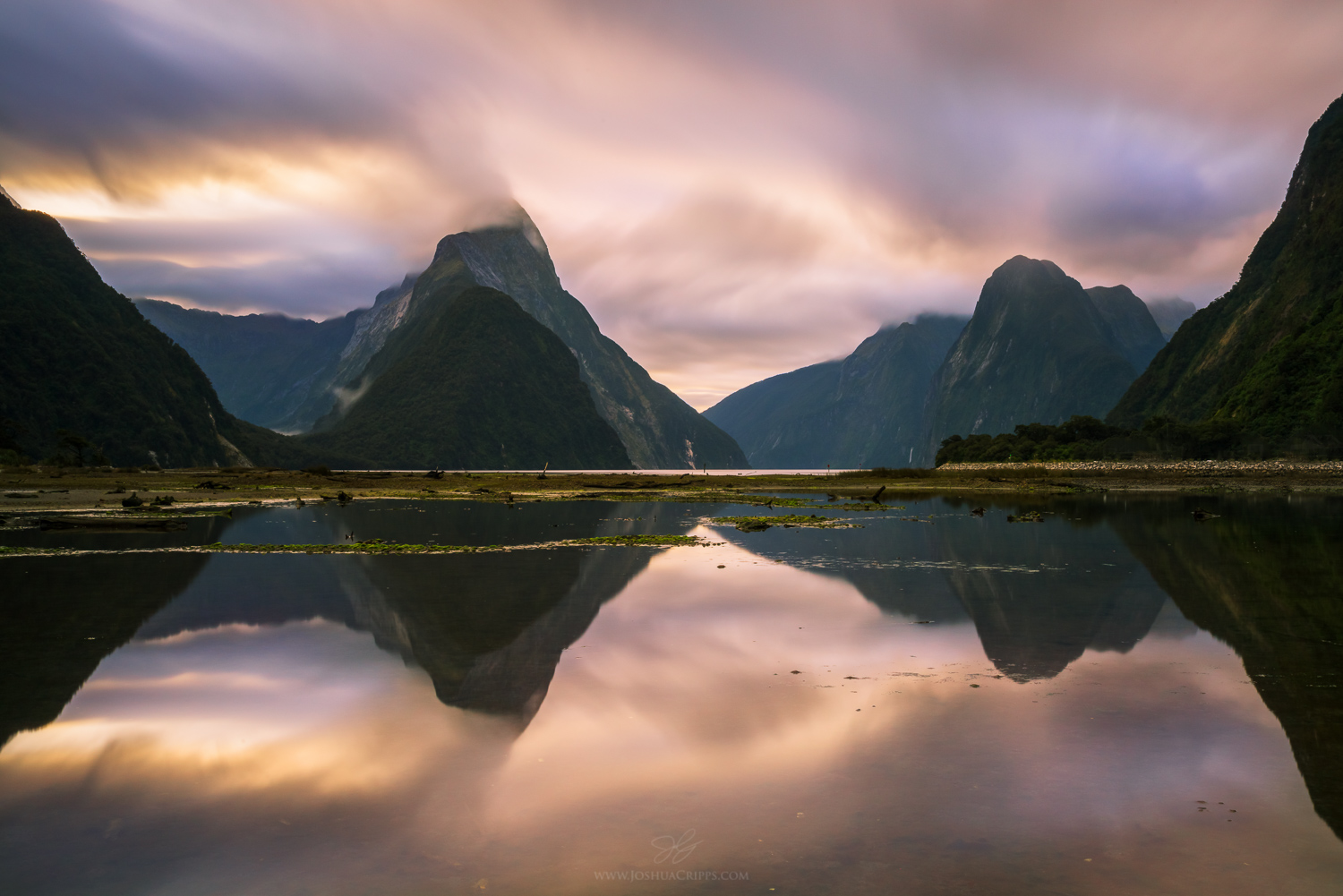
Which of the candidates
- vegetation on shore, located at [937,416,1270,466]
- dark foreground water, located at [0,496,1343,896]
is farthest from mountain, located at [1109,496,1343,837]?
vegetation on shore, located at [937,416,1270,466]

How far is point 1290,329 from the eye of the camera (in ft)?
472

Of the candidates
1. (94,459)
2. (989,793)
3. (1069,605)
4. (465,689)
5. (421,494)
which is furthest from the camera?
(94,459)

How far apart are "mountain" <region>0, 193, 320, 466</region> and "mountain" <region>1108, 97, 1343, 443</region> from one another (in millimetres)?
175233

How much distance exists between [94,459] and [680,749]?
5511 inches

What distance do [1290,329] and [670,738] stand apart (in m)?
174

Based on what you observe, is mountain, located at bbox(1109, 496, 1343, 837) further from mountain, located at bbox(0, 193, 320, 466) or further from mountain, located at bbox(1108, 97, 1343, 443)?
mountain, located at bbox(0, 193, 320, 466)

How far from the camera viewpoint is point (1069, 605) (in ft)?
63.5

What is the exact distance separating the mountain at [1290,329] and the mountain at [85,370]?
175 metres

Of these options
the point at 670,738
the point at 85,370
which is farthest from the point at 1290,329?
the point at 85,370

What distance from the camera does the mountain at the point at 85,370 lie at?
14225 centimetres

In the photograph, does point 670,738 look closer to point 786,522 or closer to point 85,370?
point 786,522

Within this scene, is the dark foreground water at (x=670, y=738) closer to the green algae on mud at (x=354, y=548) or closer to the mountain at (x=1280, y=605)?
the mountain at (x=1280, y=605)

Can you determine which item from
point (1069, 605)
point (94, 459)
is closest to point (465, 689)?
point (1069, 605)

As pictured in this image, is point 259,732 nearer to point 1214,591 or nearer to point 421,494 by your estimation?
point 1214,591
